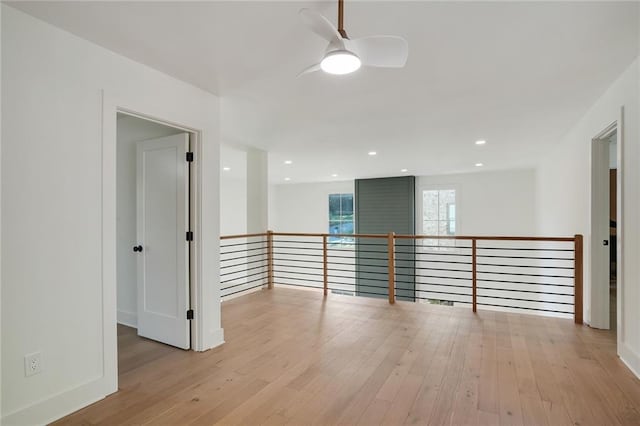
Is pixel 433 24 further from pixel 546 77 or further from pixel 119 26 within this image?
pixel 119 26

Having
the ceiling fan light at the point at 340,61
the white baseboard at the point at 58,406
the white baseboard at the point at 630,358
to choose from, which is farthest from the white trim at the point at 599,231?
the white baseboard at the point at 58,406

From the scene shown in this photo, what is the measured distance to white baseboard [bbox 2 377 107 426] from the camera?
1810 mm

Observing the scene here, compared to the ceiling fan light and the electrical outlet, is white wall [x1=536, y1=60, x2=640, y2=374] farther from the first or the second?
the electrical outlet

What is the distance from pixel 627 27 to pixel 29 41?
355 centimetres

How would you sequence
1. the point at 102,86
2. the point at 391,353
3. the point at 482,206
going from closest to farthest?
the point at 102,86 → the point at 391,353 → the point at 482,206

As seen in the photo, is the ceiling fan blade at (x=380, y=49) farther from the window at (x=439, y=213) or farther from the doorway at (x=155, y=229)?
the window at (x=439, y=213)

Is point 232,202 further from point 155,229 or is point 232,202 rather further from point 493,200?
point 493,200

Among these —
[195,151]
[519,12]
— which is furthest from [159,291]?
[519,12]

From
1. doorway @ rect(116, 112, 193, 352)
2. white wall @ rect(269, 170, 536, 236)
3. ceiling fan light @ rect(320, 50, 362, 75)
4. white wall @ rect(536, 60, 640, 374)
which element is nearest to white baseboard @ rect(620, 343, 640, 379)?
white wall @ rect(536, 60, 640, 374)

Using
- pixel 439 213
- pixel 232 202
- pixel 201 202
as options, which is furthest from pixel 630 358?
pixel 232 202

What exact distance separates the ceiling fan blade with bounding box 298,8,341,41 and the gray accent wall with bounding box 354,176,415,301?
264 inches

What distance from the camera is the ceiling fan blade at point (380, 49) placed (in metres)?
1.59

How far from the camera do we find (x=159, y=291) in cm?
316

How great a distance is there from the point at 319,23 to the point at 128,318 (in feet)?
12.2
